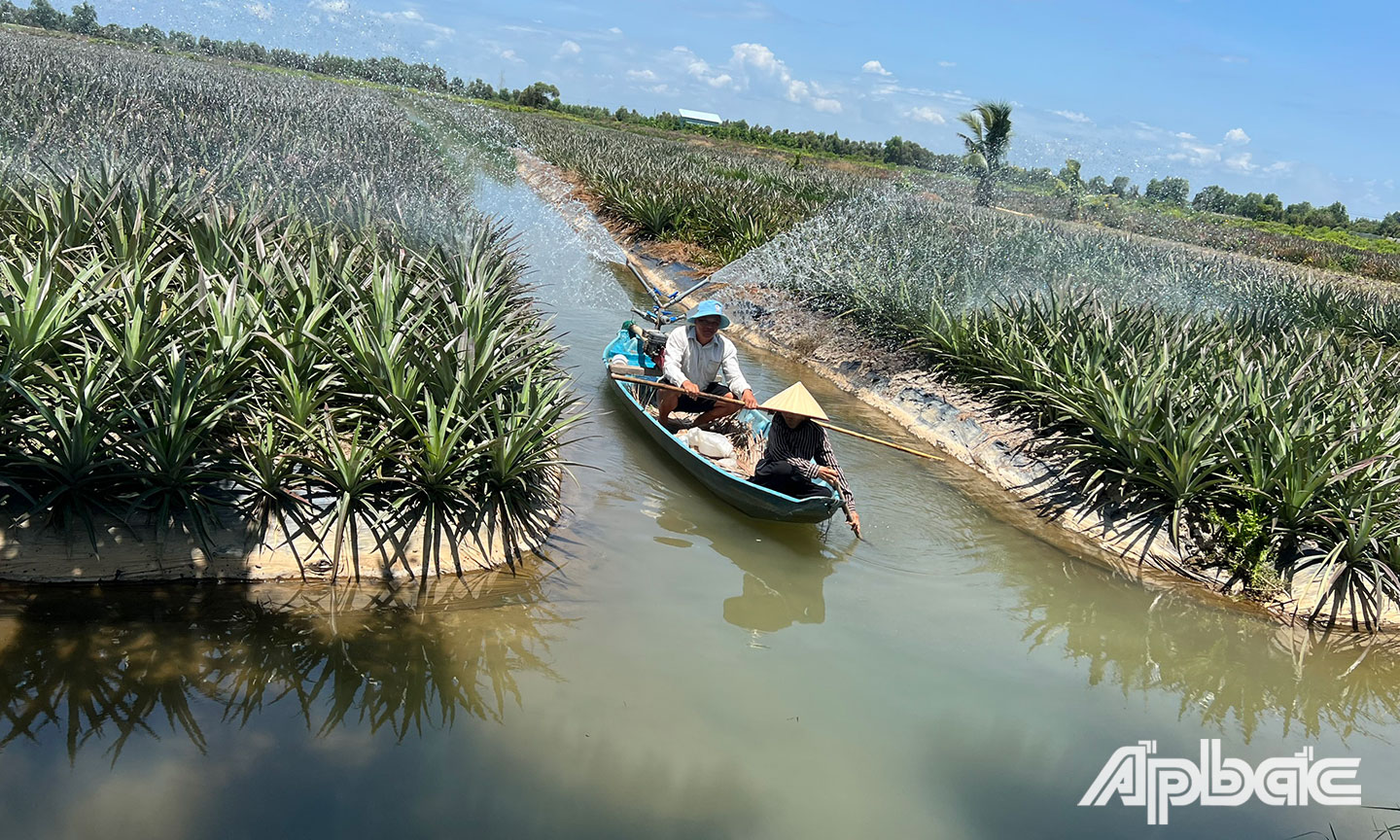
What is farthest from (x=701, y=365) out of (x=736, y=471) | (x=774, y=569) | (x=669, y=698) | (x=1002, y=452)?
(x=669, y=698)

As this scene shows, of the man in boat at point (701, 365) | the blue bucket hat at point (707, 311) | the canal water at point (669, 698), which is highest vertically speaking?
the blue bucket hat at point (707, 311)

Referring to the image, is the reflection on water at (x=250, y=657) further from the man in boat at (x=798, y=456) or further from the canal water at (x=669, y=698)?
the man in boat at (x=798, y=456)

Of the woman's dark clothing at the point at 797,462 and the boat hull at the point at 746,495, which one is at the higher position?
the woman's dark clothing at the point at 797,462

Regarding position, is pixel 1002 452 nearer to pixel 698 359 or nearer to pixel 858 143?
pixel 698 359

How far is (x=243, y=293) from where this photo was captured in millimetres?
6246

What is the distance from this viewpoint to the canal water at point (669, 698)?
13.2ft

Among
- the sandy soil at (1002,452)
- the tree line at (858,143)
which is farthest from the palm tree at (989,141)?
the sandy soil at (1002,452)

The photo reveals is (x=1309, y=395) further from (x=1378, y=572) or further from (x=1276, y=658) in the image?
(x=1276, y=658)

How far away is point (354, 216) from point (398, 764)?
23.7 feet

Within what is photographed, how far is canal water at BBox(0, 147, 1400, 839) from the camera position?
402cm

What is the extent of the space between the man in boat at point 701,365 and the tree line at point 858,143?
29494 mm

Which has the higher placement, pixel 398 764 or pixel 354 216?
pixel 354 216

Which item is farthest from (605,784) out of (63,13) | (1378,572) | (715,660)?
(63,13)

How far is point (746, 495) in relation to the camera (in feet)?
23.6
